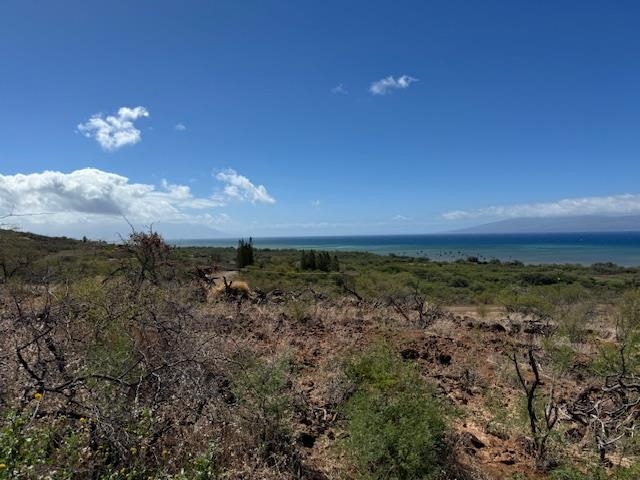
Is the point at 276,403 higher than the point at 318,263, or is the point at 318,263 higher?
the point at 276,403

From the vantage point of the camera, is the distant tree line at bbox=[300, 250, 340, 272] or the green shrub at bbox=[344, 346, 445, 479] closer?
A: the green shrub at bbox=[344, 346, 445, 479]

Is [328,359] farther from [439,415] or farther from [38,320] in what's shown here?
[38,320]

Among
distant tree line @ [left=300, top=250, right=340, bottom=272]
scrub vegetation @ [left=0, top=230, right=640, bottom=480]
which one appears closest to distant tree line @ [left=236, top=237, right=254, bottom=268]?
distant tree line @ [left=300, top=250, right=340, bottom=272]

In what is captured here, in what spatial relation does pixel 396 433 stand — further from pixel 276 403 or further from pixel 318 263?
pixel 318 263

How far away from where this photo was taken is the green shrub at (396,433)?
444 cm

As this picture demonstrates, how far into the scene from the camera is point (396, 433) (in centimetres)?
452

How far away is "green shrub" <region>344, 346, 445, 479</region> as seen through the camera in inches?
175

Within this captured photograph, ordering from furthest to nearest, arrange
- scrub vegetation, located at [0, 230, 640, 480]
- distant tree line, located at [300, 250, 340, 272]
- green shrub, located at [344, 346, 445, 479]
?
distant tree line, located at [300, 250, 340, 272] → green shrub, located at [344, 346, 445, 479] → scrub vegetation, located at [0, 230, 640, 480]

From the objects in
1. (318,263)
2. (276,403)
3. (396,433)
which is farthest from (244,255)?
(396,433)

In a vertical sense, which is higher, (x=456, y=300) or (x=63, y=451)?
(x=63, y=451)

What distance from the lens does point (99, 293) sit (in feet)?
26.6

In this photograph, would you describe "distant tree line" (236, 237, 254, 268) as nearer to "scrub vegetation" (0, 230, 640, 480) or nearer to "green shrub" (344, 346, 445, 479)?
"scrub vegetation" (0, 230, 640, 480)

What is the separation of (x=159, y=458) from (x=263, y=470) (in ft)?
3.05

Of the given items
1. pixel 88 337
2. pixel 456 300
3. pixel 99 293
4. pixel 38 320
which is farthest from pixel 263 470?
pixel 456 300
